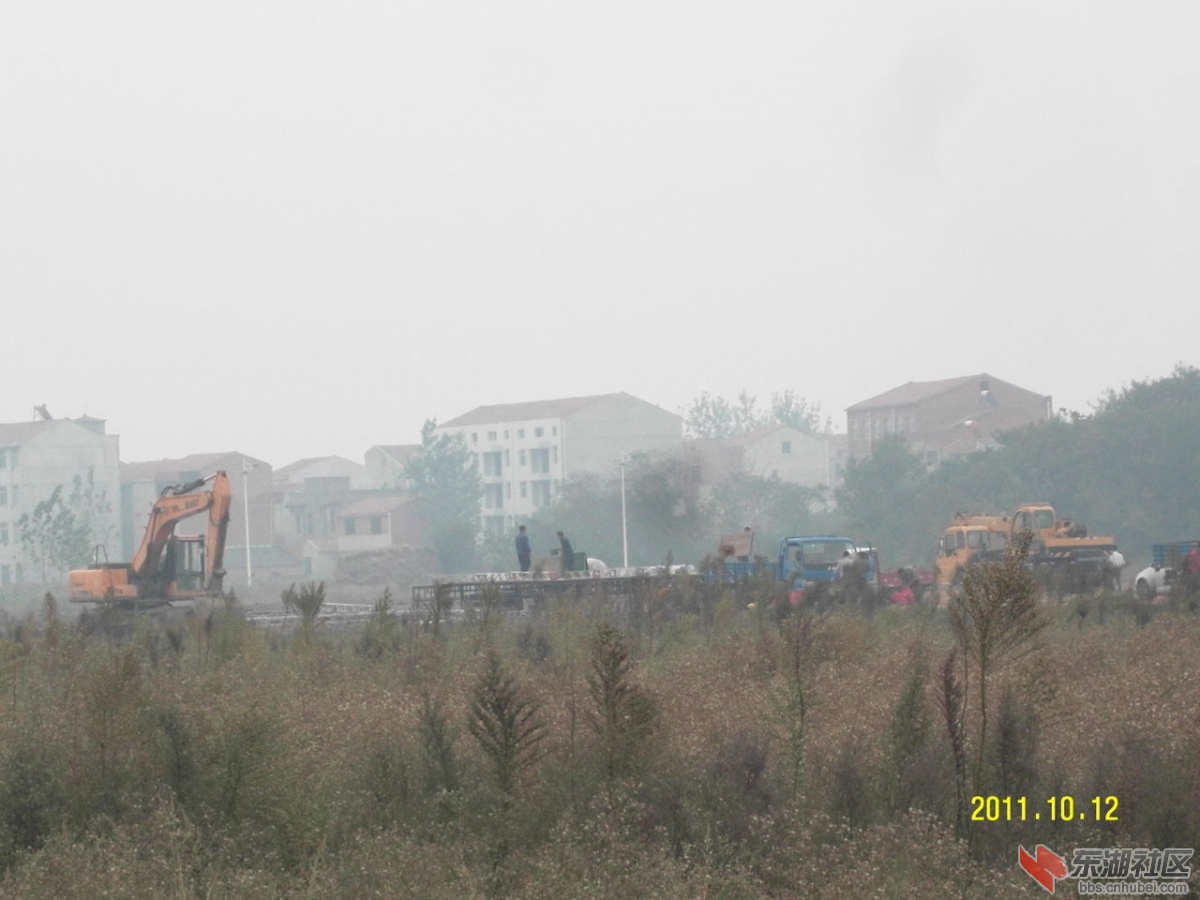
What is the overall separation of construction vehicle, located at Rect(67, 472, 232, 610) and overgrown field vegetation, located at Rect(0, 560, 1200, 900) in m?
22.1

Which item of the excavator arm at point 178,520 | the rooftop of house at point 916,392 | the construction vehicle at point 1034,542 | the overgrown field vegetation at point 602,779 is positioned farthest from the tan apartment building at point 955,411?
the overgrown field vegetation at point 602,779

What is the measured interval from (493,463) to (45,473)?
27.6 m

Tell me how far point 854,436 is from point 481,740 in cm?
9574

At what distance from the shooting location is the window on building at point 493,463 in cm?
10132

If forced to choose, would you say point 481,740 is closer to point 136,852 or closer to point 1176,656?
point 136,852

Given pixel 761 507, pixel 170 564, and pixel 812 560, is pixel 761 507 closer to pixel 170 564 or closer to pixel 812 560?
pixel 812 560

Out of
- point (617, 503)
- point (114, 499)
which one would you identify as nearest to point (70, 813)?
point (617, 503)

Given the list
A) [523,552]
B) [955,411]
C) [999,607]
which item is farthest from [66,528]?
[999,607]

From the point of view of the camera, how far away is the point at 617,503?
256 ft

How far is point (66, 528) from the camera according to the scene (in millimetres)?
78938

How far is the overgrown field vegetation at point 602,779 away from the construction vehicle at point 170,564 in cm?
2211

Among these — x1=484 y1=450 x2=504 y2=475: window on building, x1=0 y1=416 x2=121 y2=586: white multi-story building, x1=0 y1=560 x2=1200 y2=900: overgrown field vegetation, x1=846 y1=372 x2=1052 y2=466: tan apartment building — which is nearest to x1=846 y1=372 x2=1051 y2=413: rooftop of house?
x1=846 y1=372 x2=1052 y2=466: tan apartment building

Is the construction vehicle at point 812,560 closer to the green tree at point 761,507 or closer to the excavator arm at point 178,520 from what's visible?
the excavator arm at point 178,520

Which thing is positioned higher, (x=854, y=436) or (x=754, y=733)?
(x=854, y=436)
